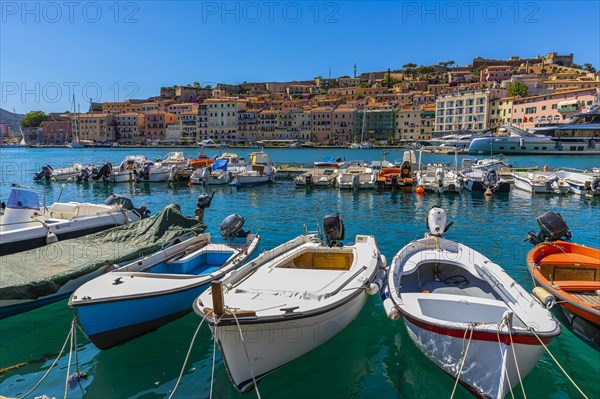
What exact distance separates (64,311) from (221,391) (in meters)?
5.19

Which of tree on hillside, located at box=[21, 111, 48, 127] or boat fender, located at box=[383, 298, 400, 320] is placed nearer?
boat fender, located at box=[383, 298, 400, 320]

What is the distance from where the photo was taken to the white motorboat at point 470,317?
17.8 ft

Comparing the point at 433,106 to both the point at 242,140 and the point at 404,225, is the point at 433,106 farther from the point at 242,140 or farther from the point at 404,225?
the point at 404,225

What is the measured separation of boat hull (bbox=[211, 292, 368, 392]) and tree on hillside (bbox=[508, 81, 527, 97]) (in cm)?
11736

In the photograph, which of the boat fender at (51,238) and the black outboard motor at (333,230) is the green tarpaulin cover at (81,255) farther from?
the black outboard motor at (333,230)

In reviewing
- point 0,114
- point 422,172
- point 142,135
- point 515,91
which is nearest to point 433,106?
point 515,91

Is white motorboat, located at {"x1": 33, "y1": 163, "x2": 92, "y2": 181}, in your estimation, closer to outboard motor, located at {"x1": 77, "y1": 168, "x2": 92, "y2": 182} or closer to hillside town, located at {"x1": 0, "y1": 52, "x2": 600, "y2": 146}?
outboard motor, located at {"x1": 77, "y1": 168, "x2": 92, "y2": 182}

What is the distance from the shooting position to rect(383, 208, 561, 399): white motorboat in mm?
5414

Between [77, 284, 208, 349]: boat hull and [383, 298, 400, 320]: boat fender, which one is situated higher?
[383, 298, 400, 320]: boat fender

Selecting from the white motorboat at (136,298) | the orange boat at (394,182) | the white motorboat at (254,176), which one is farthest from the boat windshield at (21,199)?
the orange boat at (394,182)

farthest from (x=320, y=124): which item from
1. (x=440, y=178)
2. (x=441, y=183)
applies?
(x=441, y=183)

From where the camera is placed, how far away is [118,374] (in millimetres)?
6969

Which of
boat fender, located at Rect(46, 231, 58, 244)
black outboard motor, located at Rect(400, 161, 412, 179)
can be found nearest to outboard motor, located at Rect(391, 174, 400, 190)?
black outboard motor, located at Rect(400, 161, 412, 179)

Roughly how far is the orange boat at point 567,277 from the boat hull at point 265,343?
457 cm
